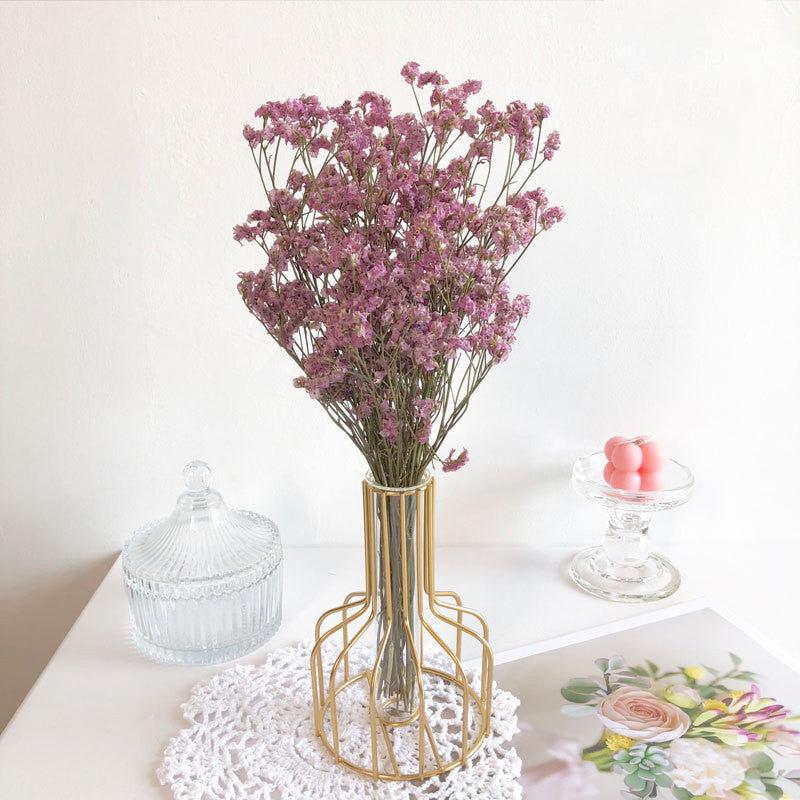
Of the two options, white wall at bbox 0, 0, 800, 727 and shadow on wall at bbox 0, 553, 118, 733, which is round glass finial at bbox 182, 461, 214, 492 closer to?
white wall at bbox 0, 0, 800, 727

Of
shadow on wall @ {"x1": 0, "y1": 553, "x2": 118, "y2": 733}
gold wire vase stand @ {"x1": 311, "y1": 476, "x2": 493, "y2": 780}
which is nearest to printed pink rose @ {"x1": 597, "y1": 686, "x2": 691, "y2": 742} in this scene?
gold wire vase stand @ {"x1": 311, "y1": 476, "x2": 493, "y2": 780}

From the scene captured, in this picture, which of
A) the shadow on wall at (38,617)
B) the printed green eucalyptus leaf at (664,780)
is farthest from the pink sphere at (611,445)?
the shadow on wall at (38,617)

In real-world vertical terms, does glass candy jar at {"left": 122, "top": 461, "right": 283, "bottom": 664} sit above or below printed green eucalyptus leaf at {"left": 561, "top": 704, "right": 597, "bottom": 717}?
above

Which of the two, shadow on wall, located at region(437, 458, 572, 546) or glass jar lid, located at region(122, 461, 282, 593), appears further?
shadow on wall, located at region(437, 458, 572, 546)

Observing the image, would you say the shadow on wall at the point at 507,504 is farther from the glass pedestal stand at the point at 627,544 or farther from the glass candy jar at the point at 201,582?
the glass candy jar at the point at 201,582

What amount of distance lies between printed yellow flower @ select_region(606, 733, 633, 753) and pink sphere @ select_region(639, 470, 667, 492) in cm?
32

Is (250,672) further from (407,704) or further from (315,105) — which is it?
(315,105)

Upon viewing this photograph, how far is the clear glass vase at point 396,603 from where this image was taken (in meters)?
0.65

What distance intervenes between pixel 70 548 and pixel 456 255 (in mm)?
776

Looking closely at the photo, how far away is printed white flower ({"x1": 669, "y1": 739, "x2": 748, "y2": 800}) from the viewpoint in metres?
0.68

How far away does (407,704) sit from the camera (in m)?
0.74

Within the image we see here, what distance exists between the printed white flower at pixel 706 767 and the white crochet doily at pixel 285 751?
14 centimetres

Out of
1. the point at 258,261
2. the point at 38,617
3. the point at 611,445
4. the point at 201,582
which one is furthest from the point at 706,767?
the point at 38,617

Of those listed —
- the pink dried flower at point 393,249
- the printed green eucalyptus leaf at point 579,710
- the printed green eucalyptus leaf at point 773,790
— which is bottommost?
the printed green eucalyptus leaf at point 773,790
